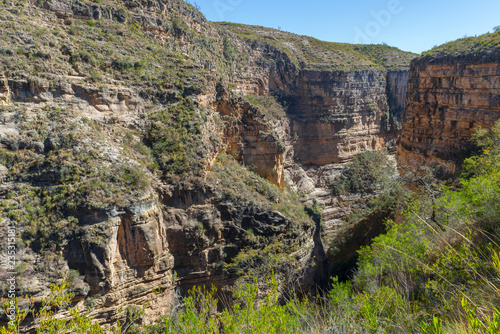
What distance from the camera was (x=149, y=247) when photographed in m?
14.4

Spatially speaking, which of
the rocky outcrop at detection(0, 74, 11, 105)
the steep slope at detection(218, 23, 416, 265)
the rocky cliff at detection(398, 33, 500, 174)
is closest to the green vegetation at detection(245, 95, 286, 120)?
the steep slope at detection(218, 23, 416, 265)

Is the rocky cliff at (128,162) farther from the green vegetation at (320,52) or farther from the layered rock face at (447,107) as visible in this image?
the green vegetation at (320,52)

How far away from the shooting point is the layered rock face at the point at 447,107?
20422 millimetres

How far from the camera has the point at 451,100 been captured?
22531 millimetres

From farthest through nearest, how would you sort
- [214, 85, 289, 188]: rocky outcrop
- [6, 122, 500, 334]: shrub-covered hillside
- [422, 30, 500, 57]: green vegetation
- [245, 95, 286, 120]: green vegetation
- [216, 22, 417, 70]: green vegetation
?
[216, 22, 417, 70]: green vegetation → [245, 95, 286, 120]: green vegetation → [214, 85, 289, 188]: rocky outcrop → [422, 30, 500, 57]: green vegetation → [6, 122, 500, 334]: shrub-covered hillside

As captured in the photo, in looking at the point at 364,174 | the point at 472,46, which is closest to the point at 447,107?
the point at 472,46

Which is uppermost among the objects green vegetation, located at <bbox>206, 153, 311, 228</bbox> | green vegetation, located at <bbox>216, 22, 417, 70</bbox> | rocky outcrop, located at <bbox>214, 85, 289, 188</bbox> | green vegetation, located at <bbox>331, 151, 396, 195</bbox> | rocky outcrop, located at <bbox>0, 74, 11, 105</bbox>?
green vegetation, located at <bbox>216, 22, 417, 70</bbox>

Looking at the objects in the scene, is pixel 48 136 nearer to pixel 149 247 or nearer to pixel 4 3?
pixel 149 247

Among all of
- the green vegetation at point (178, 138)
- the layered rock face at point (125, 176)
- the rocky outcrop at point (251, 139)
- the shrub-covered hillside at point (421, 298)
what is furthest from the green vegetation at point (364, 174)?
the shrub-covered hillside at point (421, 298)

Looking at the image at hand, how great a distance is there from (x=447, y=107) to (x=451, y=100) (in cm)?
72

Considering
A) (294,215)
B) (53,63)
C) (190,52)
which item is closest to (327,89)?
(190,52)

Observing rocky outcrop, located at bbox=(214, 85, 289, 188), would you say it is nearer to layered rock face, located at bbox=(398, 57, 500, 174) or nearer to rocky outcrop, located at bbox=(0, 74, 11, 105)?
layered rock face, located at bbox=(398, 57, 500, 174)

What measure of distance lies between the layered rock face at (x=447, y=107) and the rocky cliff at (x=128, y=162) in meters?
12.3

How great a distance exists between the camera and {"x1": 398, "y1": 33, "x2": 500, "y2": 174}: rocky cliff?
67.1 ft
